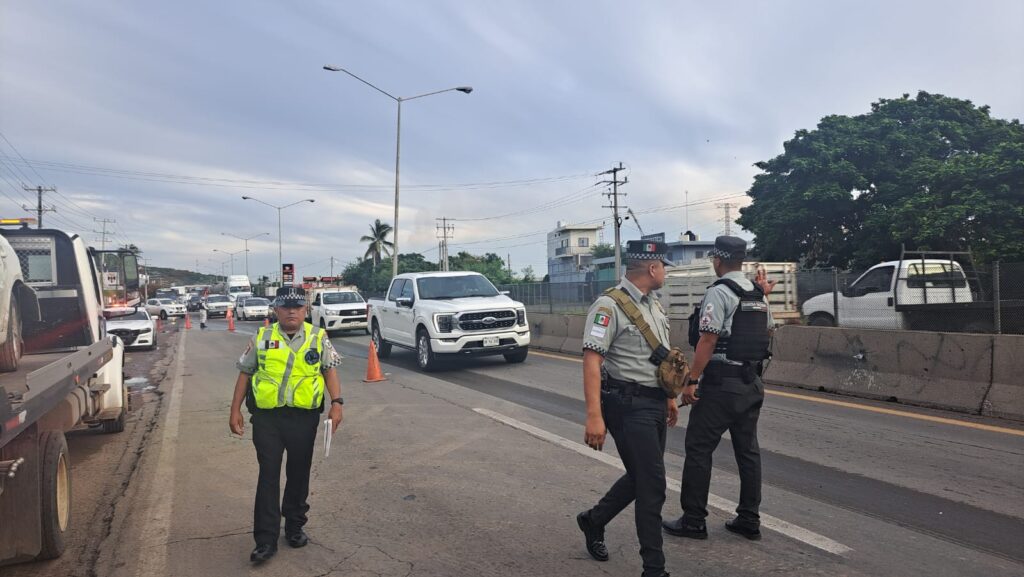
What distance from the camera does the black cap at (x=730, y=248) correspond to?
4207 mm

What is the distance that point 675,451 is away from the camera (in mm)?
6430

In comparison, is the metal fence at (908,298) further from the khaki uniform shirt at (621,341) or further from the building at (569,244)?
the building at (569,244)

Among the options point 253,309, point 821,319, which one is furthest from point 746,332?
point 253,309

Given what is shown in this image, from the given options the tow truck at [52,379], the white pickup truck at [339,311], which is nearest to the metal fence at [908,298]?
the tow truck at [52,379]

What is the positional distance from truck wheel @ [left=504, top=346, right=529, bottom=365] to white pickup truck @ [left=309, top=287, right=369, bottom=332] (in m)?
9.73

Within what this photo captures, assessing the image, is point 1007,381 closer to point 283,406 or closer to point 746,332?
point 746,332

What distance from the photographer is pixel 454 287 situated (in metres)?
13.8

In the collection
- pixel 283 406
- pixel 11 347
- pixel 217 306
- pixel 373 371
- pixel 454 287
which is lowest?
pixel 373 371

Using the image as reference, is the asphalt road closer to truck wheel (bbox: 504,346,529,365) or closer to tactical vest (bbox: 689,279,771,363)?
tactical vest (bbox: 689,279,771,363)

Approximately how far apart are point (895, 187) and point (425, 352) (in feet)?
74.2

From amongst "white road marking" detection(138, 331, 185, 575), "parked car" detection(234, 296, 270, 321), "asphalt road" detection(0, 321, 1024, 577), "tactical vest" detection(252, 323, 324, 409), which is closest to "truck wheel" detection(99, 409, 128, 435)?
"asphalt road" detection(0, 321, 1024, 577)

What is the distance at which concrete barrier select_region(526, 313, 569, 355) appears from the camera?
16.5 metres

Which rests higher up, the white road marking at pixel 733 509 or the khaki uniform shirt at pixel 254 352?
the khaki uniform shirt at pixel 254 352

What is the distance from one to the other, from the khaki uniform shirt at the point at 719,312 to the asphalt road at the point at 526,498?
127 cm
